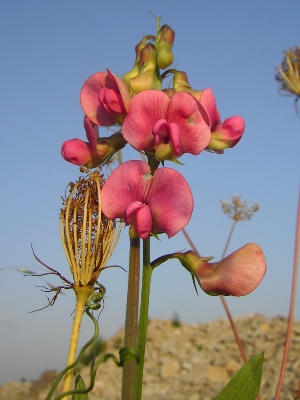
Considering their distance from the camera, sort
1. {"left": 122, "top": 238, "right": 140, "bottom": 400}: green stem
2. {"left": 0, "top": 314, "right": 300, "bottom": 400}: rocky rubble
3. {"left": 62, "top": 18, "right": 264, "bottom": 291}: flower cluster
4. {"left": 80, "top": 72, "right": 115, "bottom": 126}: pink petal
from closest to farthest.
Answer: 1. {"left": 122, "top": 238, "right": 140, "bottom": 400}: green stem
2. {"left": 62, "top": 18, "right": 264, "bottom": 291}: flower cluster
3. {"left": 80, "top": 72, "right": 115, "bottom": 126}: pink petal
4. {"left": 0, "top": 314, "right": 300, "bottom": 400}: rocky rubble

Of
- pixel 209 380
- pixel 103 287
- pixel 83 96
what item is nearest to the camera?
pixel 103 287

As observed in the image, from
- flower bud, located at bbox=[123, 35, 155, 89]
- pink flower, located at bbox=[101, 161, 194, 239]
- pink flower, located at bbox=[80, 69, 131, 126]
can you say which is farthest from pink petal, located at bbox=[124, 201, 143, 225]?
flower bud, located at bbox=[123, 35, 155, 89]

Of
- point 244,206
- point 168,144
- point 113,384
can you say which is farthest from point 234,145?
point 113,384

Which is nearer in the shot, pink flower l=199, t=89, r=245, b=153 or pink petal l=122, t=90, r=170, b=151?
pink petal l=122, t=90, r=170, b=151

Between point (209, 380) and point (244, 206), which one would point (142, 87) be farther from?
point (209, 380)

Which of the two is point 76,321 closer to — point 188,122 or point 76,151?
point 76,151

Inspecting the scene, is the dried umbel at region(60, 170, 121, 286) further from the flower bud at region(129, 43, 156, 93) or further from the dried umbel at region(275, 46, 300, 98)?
the dried umbel at region(275, 46, 300, 98)

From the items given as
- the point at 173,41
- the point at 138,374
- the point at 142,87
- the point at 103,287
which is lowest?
Answer: the point at 138,374
